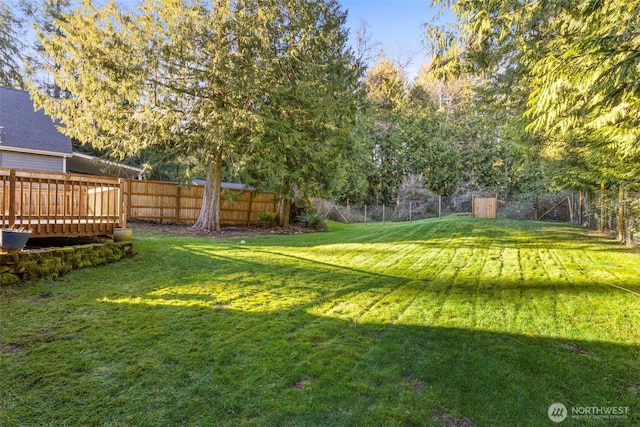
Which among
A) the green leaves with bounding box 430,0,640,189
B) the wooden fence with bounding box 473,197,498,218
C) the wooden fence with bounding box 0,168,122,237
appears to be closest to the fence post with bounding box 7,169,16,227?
the wooden fence with bounding box 0,168,122,237

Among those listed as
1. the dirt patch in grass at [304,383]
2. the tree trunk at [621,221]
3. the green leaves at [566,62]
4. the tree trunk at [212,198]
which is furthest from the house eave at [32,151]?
the tree trunk at [621,221]

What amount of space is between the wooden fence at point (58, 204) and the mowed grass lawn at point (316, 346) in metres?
1.01

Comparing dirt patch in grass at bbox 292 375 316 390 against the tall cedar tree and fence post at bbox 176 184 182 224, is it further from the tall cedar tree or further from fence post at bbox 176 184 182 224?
fence post at bbox 176 184 182 224

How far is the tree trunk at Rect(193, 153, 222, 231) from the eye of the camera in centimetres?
1245

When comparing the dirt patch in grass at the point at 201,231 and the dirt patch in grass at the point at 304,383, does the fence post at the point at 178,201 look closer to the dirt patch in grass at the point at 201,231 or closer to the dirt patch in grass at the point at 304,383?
the dirt patch in grass at the point at 201,231

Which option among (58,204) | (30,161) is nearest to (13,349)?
(58,204)

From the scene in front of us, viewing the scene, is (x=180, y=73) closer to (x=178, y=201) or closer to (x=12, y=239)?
(x=178, y=201)

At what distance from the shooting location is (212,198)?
12633 millimetres

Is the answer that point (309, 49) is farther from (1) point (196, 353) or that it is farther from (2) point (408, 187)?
(2) point (408, 187)

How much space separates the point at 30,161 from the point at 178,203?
5.37 meters

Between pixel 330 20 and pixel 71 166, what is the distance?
1386 cm

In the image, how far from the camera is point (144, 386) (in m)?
2.53

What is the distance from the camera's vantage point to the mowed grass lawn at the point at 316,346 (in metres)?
2.36

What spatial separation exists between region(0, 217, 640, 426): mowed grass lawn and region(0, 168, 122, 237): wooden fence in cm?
101
